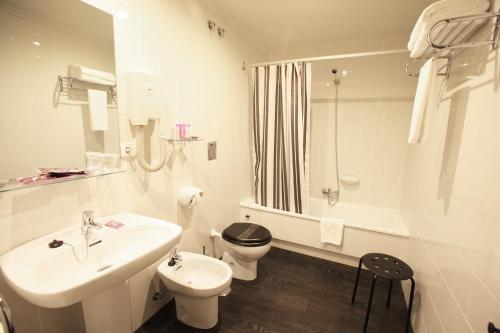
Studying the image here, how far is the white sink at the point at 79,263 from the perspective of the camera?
0.75 meters

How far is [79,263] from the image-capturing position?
1.05 metres

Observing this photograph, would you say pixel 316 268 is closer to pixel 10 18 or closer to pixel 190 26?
pixel 190 26

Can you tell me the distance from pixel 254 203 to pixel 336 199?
3.64 feet

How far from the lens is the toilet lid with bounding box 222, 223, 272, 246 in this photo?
1953mm

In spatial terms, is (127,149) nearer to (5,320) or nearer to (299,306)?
(5,320)

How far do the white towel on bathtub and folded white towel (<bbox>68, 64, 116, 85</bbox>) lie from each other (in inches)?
83.7

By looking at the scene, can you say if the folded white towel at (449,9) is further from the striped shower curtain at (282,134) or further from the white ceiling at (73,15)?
the white ceiling at (73,15)

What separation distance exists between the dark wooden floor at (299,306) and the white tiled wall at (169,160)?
510 mm

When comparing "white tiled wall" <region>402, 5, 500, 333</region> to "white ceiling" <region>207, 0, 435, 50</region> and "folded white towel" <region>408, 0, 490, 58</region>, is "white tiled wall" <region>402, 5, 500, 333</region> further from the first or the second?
"white ceiling" <region>207, 0, 435, 50</region>

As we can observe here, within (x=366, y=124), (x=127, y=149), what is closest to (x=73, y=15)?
(x=127, y=149)

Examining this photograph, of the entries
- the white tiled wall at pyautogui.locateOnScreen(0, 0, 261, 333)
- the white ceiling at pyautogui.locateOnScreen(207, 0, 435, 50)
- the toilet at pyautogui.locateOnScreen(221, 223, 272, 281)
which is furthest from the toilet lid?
the white ceiling at pyautogui.locateOnScreen(207, 0, 435, 50)

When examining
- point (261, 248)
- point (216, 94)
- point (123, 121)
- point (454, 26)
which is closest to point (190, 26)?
point (216, 94)

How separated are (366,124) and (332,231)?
1.39 m

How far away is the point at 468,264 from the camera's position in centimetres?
97
